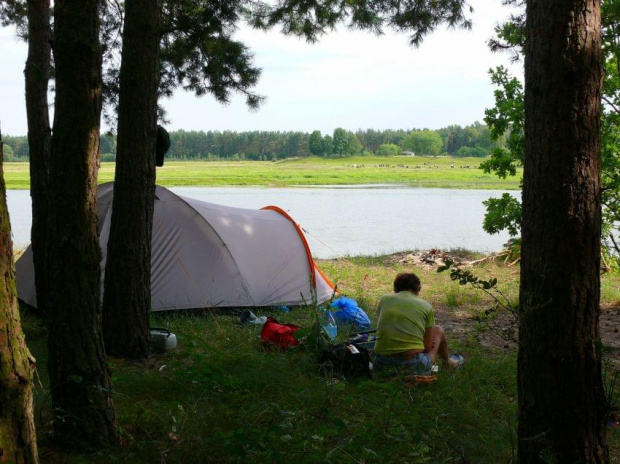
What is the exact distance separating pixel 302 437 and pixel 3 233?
1.75 m

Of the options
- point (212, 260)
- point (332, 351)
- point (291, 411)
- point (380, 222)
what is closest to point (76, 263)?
point (291, 411)

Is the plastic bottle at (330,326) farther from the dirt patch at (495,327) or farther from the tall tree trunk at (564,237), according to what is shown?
the tall tree trunk at (564,237)

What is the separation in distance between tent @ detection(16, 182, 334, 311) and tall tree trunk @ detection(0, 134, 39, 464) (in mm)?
4640

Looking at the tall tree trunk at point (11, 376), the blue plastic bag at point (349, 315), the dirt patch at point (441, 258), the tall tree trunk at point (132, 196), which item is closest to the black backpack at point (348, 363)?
the blue plastic bag at point (349, 315)

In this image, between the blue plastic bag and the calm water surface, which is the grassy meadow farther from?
the calm water surface

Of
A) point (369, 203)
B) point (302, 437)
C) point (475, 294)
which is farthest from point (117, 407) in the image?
point (369, 203)

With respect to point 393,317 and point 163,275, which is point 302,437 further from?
point 163,275

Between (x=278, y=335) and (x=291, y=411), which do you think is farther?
(x=278, y=335)

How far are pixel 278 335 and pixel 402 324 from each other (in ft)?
3.85

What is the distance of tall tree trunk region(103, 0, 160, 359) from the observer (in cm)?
521

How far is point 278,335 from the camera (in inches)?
214

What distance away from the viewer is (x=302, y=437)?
3.23m

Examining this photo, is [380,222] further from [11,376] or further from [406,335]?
[11,376]

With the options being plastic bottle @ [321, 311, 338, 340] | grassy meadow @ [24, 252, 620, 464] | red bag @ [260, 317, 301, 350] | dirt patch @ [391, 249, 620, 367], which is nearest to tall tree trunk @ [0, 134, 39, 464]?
grassy meadow @ [24, 252, 620, 464]
